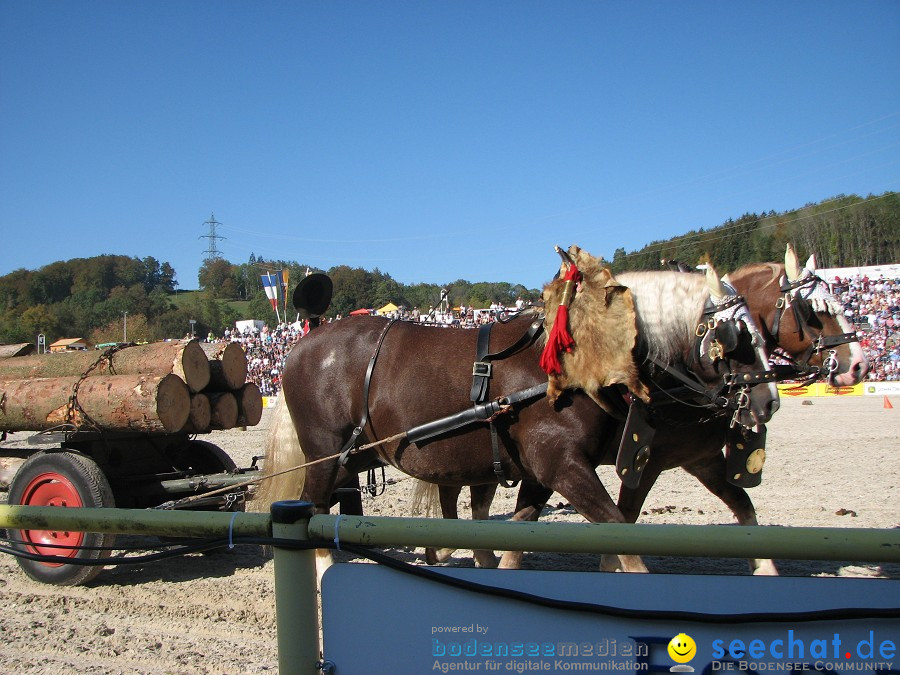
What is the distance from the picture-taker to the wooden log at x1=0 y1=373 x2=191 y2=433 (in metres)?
4.36

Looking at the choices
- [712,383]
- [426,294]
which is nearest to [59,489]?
[712,383]

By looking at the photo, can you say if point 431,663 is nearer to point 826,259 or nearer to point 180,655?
point 180,655

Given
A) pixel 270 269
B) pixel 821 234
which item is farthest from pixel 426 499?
pixel 821 234

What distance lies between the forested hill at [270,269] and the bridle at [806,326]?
1488 cm

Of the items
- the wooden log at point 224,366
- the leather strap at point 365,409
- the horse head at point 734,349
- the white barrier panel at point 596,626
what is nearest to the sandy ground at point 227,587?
the white barrier panel at point 596,626

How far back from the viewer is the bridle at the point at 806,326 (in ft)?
11.4

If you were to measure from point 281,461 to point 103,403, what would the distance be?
1214 mm

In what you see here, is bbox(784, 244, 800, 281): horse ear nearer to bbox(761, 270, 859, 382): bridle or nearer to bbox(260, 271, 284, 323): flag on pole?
bbox(761, 270, 859, 382): bridle

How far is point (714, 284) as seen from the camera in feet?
11.1

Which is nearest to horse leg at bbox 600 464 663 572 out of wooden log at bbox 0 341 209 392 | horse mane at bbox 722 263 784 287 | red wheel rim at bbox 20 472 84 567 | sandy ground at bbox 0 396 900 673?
sandy ground at bbox 0 396 900 673

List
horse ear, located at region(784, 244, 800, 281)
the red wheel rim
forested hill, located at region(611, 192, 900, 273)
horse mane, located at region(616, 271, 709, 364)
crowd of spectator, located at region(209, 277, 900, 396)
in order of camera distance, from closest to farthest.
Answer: horse mane, located at region(616, 271, 709, 364)
horse ear, located at region(784, 244, 800, 281)
the red wheel rim
crowd of spectator, located at region(209, 277, 900, 396)
forested hill, located at region(611, 192, 900, 273)

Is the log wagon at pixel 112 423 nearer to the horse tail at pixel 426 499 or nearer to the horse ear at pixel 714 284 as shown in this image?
the horse tail at pixel 426 499

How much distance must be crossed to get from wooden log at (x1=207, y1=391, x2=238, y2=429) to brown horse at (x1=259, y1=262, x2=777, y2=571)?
75 cm

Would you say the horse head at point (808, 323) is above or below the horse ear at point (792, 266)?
below
